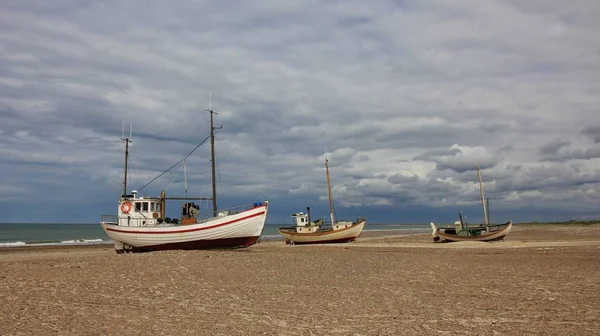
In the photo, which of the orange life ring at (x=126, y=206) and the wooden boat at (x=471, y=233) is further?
the wooden boat at (x=471, y=233)

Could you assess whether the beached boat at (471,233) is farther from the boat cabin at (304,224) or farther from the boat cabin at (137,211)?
the boat cabin at (137,211)

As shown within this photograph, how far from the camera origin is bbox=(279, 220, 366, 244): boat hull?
5275 centimetres

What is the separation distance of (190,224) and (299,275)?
16115mm

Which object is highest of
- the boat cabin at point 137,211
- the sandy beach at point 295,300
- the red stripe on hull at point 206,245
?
the boat cabin at point 137,211

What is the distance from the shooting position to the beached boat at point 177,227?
1321 inches

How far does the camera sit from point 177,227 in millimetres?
33469

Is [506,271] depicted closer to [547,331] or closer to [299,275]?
[299,275]

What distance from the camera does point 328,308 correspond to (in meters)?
12.5

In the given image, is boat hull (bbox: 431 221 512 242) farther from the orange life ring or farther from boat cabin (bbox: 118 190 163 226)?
the orange life ring

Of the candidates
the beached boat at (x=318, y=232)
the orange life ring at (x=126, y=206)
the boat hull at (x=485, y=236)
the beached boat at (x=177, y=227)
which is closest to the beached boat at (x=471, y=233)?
the boat hull at (x=485, y=236)

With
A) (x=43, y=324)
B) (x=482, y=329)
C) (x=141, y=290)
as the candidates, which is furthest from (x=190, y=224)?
(x=482, y=329)

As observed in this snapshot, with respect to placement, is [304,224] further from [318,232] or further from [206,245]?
[206,245]

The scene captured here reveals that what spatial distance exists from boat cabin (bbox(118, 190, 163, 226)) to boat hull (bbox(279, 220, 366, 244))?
67.3ft

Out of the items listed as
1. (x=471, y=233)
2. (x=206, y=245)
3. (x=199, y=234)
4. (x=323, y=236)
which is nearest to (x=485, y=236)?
(x=471, y=233)
